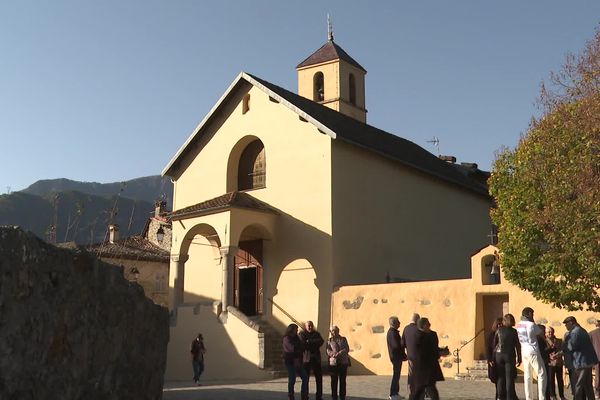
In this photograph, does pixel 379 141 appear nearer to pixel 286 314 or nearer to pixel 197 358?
pixel 286 314

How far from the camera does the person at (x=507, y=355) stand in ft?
A: 37.4

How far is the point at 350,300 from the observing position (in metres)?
21.7

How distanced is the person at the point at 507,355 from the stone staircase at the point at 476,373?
7504mm

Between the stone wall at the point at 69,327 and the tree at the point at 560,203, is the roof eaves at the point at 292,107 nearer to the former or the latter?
the tree at the point at 560,203

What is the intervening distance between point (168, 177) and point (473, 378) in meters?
13.2

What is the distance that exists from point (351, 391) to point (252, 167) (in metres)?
11.0

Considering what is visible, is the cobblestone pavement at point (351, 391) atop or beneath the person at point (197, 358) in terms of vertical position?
beneath

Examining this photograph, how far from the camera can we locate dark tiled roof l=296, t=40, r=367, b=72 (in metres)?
33.8

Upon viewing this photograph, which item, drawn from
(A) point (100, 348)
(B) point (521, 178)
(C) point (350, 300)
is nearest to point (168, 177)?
(C) point (350, 300)

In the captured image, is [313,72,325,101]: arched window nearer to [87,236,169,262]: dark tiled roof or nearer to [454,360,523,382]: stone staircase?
[87,236,169,262]: dark tiled roof

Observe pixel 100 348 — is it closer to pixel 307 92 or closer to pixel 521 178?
pixel 521 178

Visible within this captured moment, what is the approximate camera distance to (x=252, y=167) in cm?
2536

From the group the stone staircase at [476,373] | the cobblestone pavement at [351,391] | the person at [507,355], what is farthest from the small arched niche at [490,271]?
the person at [507,355]

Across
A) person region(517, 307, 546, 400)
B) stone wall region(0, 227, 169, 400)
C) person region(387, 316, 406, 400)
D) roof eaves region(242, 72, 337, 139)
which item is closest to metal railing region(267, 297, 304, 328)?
roof eaves region(242, 72, 337, 139)
